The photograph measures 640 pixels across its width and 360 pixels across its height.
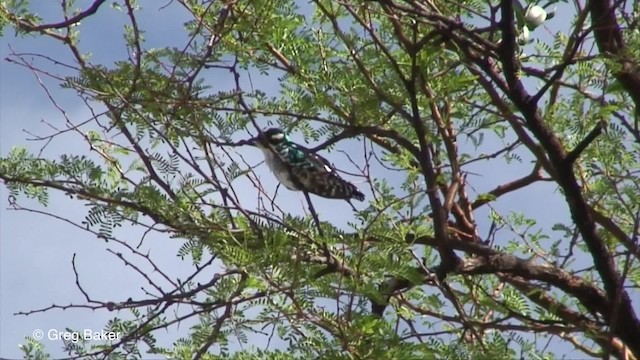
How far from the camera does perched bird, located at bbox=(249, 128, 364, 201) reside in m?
4.40

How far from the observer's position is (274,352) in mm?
3570

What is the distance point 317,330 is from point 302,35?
3.50 ft

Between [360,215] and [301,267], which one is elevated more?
[360,215]

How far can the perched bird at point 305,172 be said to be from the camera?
440 cm

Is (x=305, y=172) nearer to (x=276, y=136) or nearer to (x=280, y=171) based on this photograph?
(x=280, y=171)

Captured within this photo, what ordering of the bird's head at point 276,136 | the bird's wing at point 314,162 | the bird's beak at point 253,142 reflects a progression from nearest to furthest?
the bird's beak at point 253,142
the bird's head at point 276,136
the bird's wing at point 314,162

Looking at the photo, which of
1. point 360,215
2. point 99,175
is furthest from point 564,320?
point 99,175

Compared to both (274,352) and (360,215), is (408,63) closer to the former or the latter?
(360,215)

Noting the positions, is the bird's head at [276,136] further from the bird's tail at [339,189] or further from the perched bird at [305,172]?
the bird's tail at [339,189]

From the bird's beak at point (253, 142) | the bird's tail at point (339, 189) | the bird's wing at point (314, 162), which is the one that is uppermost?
the bird's wing at point (314, 162)

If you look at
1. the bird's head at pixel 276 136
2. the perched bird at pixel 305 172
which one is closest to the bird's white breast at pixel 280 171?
A: the perched bird at pixel 305 172

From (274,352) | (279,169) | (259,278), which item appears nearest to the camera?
(259,278)

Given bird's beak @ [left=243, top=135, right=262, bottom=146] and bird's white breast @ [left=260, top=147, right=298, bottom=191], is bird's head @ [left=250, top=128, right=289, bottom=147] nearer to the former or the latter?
bird's white breast @ [left=260, top=147, right=298, bottom=191]

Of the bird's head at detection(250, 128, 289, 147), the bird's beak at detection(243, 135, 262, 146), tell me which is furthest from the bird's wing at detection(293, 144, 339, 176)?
the bird's beak at detection(243, 135, 262, 146)
